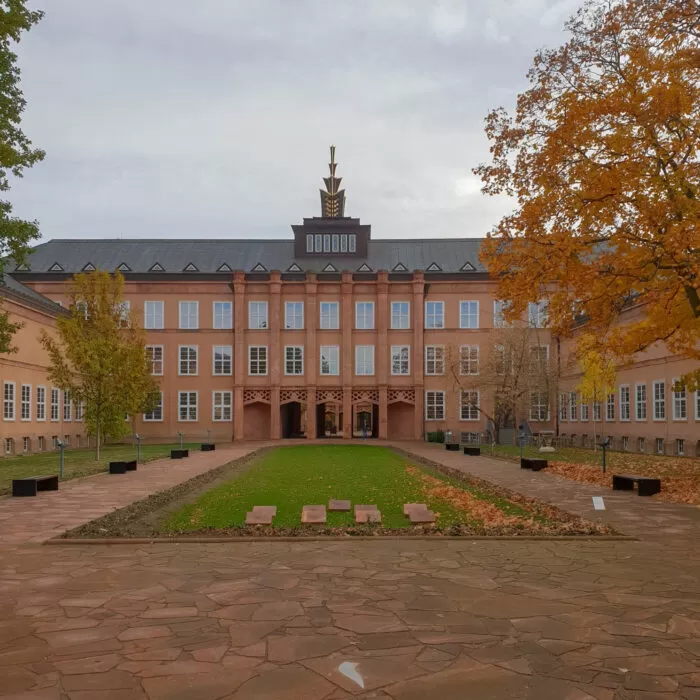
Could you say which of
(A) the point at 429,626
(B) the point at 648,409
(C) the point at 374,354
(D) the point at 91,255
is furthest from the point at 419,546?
(D) the point at 91,255

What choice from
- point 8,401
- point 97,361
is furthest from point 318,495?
point 8,401

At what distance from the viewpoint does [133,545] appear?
32.8ft

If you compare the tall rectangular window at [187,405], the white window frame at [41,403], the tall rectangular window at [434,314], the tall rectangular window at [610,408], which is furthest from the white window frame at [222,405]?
the tall rectangular window at [610,408]

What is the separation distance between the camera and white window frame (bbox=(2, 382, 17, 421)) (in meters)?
36.2

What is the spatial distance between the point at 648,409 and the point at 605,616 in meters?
34.3

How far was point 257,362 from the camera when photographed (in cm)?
5412

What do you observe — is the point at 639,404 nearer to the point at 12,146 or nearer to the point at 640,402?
the point at 640,402

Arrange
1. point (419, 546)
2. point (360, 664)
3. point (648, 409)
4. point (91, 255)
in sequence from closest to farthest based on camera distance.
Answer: point (360, 664)
point (419, 546)
point (648, 409)
point (91, 255)

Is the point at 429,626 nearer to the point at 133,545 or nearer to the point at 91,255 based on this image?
the point at 133,545

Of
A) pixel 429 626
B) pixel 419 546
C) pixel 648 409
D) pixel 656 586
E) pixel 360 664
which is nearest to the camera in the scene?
pixel 360 664

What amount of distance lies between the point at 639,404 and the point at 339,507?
30378mm

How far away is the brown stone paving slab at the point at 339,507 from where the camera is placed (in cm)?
1336

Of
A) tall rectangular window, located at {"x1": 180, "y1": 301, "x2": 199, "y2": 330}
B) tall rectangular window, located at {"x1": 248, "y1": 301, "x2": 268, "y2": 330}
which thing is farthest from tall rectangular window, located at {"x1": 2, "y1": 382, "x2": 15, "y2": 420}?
tall rectangular window, located at {"x1": 248, "y1": 301, "x2": 268, "y2": 330}

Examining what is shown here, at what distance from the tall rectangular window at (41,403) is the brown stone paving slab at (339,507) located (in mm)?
31210
